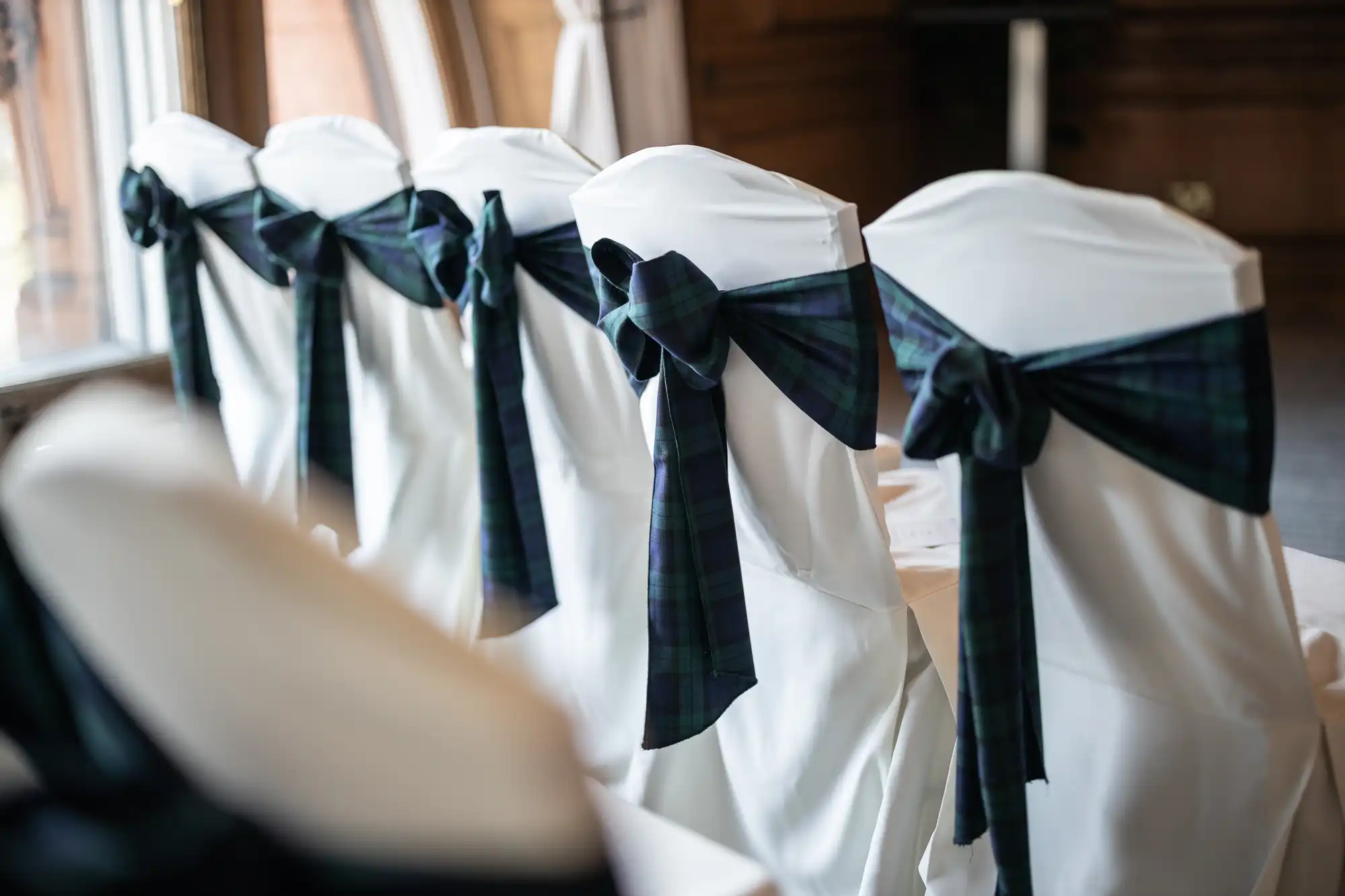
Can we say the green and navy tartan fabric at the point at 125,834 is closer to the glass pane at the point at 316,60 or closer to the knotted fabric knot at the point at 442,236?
the knotted fabric knot at the point at 442,236

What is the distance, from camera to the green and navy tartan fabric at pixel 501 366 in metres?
2.04

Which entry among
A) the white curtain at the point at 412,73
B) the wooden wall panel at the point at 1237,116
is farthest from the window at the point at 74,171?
the wooden wall panel at the point at 1237,116

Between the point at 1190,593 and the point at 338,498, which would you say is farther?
the point at 338,498

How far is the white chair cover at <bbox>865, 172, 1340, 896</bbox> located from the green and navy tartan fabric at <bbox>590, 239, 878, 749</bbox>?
125 mm

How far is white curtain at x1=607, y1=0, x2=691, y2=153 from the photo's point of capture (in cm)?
421

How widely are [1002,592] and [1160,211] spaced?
0.42 m

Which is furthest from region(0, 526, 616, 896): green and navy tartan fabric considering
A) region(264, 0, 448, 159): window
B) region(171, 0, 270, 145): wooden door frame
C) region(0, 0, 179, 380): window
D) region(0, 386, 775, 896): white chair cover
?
region(264, 0, 448, 159): window

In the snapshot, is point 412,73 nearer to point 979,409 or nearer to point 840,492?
point 840,492

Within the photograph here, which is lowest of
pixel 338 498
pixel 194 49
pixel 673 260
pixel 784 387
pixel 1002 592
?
pixel 338 498

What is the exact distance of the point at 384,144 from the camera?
2301 millimetres

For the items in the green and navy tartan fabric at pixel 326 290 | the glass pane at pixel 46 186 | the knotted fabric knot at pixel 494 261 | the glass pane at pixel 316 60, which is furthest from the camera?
the glass pane at pixel 316 60

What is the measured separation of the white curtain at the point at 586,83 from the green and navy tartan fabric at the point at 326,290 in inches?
71.3

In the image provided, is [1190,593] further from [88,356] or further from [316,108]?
[316,108]


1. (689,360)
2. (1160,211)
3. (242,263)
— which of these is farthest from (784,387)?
(242,263)
